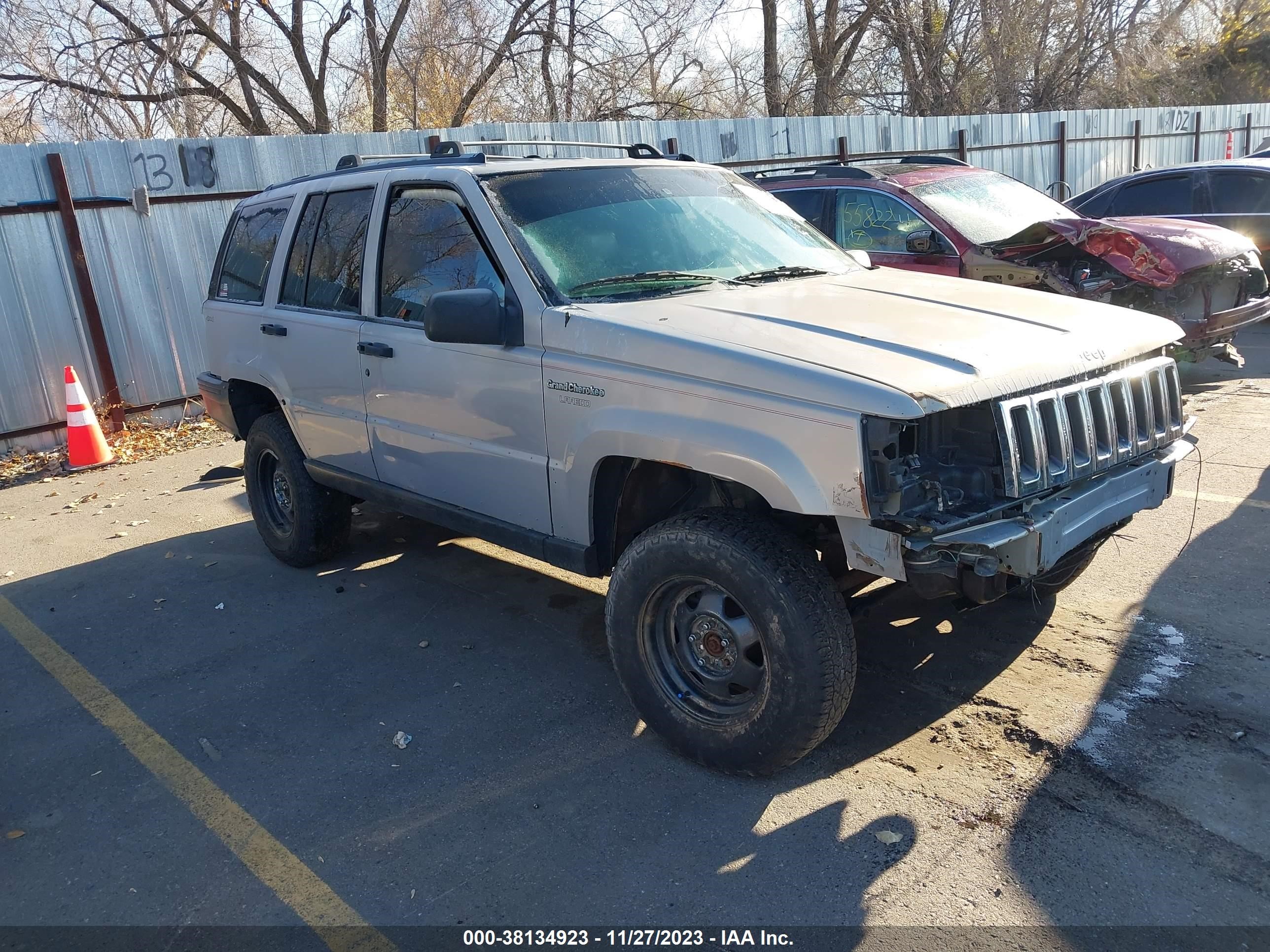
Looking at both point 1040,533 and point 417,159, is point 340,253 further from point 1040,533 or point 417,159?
point 1040,533


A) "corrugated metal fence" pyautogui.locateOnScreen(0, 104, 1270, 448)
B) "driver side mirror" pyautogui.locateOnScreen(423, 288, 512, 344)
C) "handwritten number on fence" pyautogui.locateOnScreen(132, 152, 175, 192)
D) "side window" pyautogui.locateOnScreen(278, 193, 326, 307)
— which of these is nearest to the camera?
"driver side mirror" pyautogui.locateOnScreen(423, 288, 512, 344)

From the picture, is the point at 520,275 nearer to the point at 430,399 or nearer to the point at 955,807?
the point at 430,399

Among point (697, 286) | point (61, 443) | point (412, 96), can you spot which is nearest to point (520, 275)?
point (697, 286)

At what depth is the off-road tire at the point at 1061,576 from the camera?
11.8 ft

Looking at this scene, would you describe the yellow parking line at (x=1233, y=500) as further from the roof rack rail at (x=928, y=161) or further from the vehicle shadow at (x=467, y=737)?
the roof rack rail at (x=928, y=161)

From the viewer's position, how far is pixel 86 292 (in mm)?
8984

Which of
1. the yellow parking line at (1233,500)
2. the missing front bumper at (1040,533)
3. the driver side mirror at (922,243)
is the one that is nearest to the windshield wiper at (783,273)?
the missing front bumper at (1040,533)

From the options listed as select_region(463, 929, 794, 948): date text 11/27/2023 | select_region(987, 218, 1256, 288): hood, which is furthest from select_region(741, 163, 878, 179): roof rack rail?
select_region(463, 929, 794, 948): date text 11/27/2023

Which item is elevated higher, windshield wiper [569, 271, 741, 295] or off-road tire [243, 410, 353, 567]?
windshield wiper [569, 271, 741, 295]

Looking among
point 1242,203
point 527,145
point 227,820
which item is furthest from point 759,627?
point 1242,203

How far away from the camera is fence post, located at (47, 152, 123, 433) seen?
8758 millimetres

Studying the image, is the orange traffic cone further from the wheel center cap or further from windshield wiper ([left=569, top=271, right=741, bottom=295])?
the wheel center cap

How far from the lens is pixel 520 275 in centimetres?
384

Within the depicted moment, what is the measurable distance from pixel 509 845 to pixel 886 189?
21.3ft
